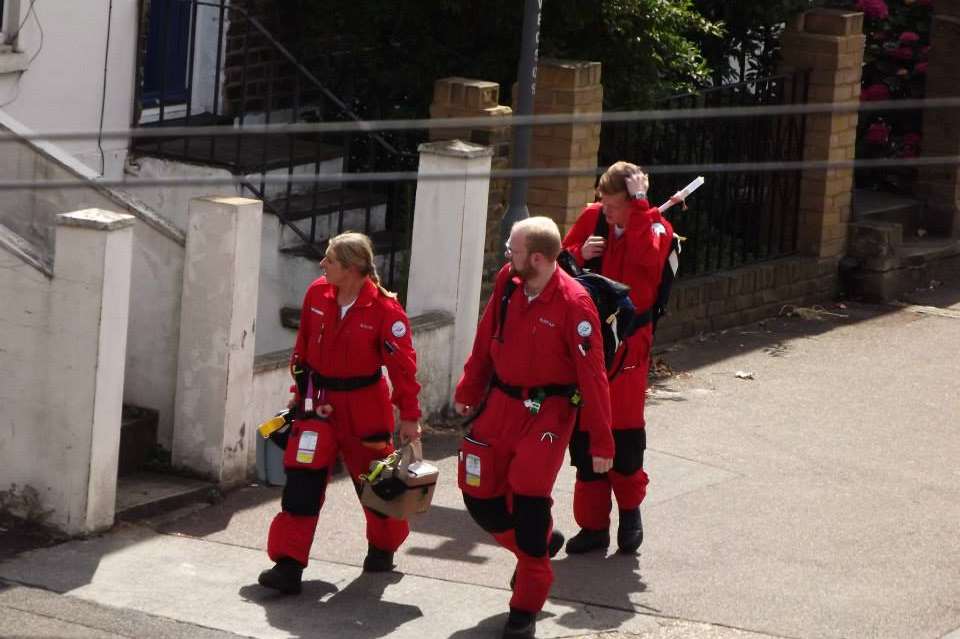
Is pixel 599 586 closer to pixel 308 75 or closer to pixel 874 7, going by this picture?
pixel 308 75

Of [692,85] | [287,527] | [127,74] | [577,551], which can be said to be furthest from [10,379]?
[692,85]

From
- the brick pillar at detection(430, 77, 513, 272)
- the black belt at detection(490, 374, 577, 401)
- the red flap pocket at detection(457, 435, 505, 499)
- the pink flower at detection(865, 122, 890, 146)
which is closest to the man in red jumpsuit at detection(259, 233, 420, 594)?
the red flap pocket at detection(457, 435, 505, 499)

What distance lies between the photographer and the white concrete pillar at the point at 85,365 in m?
7.46

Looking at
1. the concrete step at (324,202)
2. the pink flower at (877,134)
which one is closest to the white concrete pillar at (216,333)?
the concrete step at (324,202)

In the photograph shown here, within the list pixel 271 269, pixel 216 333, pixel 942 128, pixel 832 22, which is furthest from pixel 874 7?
pixel 216 333

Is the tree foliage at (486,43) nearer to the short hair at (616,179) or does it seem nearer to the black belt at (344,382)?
the short hair at (616,179)

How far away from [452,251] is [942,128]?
707 cm

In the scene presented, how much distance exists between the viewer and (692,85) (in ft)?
42.2

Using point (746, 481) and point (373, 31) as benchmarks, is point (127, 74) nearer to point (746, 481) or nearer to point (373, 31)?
Answer: point (373, 31)

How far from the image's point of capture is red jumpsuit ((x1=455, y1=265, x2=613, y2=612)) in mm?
6684

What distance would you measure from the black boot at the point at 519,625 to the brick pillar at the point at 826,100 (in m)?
7.32

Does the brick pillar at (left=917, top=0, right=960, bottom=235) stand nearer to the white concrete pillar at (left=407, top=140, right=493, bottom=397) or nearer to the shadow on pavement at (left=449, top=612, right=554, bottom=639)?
the white concrete pillar at (left=407, top=140, right=493, bottom=397)

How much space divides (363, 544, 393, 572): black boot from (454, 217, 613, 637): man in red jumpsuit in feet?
2.41

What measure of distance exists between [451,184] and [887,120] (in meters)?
7.37
